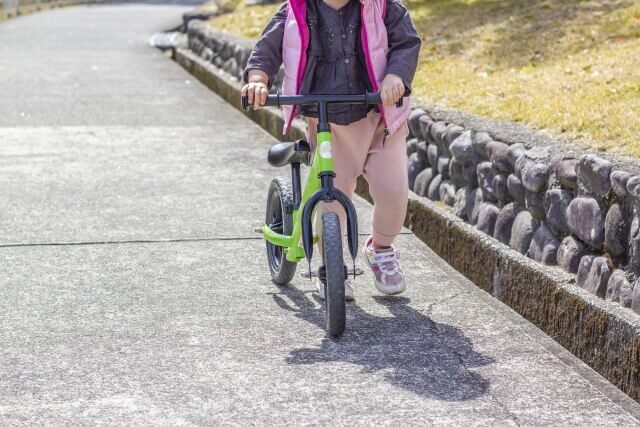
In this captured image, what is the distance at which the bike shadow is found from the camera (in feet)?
14.0

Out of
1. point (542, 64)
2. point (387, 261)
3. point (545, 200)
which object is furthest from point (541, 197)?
point (542, 64)

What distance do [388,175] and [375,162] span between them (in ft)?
0.27

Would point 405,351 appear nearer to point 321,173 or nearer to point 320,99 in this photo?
point 321,173

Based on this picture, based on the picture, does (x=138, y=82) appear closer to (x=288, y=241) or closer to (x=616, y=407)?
(x=288, y=241)

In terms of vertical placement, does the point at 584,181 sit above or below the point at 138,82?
above

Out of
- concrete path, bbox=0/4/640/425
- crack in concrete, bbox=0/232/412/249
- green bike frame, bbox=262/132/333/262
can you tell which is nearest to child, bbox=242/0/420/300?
green bike frame, bbox=262/132/333/262

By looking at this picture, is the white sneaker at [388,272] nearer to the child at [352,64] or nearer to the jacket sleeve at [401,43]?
the child at [352,64]

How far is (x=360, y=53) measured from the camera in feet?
16.3

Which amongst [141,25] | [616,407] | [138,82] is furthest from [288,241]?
[141,25]

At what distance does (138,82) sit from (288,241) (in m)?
9.91

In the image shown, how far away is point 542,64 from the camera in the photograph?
Result: 8945 millimetres

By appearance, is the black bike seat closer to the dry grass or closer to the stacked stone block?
the stacked stone block

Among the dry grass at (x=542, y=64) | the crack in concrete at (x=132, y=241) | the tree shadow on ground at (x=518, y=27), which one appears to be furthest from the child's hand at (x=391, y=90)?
the tree shadow on ground at (x=518, y=27)

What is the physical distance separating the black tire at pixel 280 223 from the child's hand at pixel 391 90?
2.52ft
